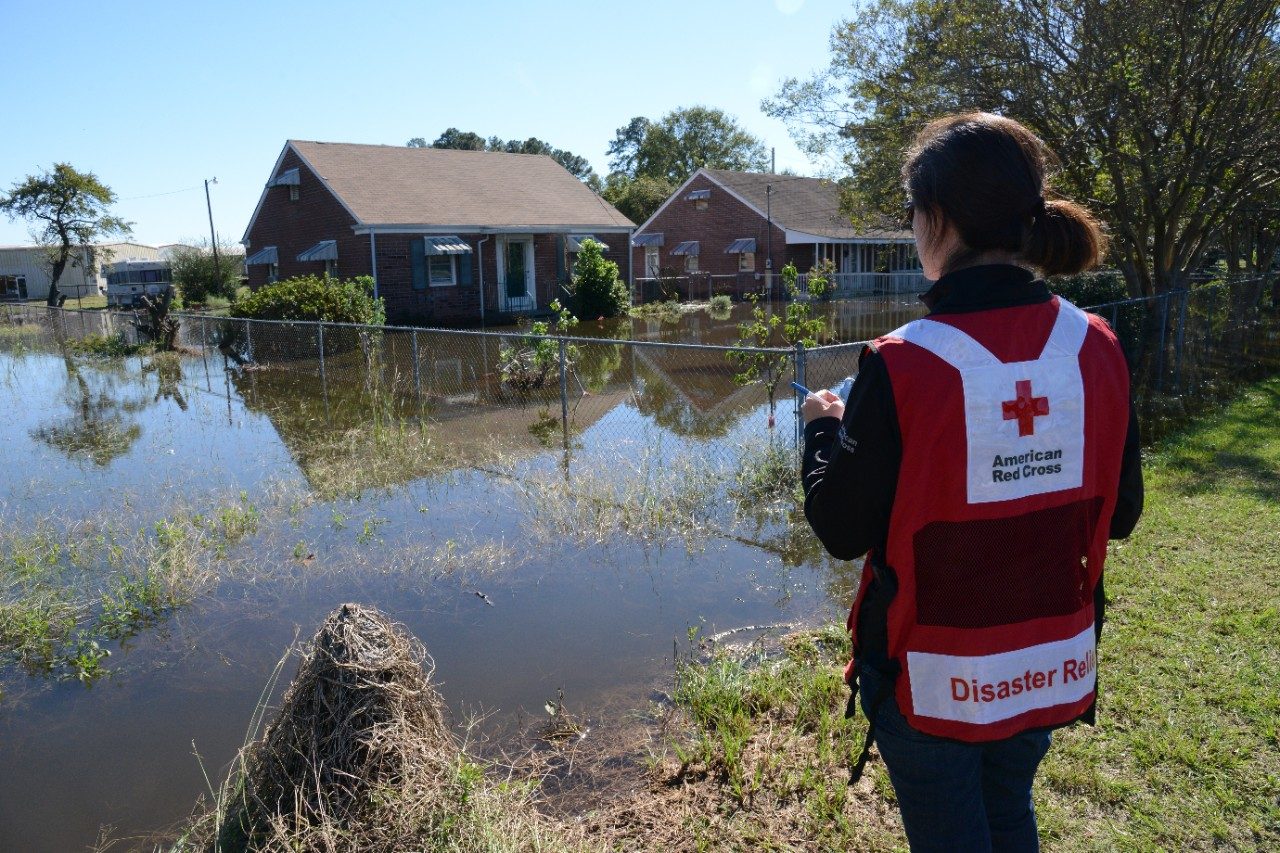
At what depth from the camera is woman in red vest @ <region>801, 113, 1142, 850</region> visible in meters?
1.63

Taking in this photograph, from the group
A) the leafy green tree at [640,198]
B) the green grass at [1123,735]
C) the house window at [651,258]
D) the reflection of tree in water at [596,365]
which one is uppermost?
the leafy green tree at [640,198]

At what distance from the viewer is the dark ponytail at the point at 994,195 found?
171 cm

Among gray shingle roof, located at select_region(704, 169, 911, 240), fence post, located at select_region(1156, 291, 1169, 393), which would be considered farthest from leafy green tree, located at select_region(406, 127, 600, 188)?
fence post, located at select_region(1156, 291, 1169, 393)

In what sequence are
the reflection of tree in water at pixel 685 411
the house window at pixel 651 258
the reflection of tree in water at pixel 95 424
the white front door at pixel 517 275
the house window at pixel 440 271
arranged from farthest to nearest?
the house window at pixel 651 258, the white front door at pixel 517 275, the house window at pixel 440 271, the reflection of tree in water at pixel 685 411, the reflection of tree in water at pixel 95 424

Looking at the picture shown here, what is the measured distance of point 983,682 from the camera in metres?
1.69

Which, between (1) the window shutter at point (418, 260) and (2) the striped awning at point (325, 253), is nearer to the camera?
(1) the window shutter at point (418, 260)

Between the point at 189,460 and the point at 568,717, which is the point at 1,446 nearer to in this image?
the point at 189,460

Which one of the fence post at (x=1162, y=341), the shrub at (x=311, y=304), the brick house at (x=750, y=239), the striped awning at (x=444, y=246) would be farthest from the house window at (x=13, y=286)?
the fence post at (x=1162, y=341)

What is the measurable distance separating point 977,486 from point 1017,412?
0.50 ft

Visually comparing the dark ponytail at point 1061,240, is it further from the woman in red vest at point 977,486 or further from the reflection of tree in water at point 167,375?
the reflection of tree in water at point 167,375

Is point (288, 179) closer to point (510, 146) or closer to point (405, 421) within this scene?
point (405, 421)

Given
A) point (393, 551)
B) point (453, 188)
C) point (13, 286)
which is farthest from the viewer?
point (13, 286)

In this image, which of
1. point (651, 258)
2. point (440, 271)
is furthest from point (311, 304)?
point (651, 258)

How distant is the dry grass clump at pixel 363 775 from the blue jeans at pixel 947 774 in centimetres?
154
